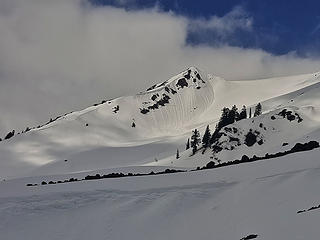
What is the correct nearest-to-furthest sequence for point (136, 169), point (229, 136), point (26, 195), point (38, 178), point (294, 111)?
point (26, 195)
point (38, 178)
point (136, 169)
point (229, 136)
point (294, 111)

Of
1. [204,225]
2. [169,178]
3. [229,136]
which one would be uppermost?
[229,136]

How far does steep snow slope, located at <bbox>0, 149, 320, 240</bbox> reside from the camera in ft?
96.0

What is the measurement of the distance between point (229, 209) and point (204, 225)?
237 centimetres

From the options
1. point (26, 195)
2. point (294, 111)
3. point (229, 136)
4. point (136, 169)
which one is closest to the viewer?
point (26, 195)

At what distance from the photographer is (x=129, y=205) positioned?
37.0 m

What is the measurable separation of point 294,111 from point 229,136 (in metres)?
23.9

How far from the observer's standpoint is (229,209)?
106 ft

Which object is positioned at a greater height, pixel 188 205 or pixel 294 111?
pixel 294 111

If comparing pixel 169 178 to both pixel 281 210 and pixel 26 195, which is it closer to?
pixel 26 195

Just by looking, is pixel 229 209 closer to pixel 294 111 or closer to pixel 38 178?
pixel 38 178

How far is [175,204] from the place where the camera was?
36.2 metres

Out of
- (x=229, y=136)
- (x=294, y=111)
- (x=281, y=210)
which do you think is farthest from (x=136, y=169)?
(x=294, y=111)

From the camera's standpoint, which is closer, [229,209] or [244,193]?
[229,209]

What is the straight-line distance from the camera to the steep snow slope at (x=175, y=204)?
29266mm
